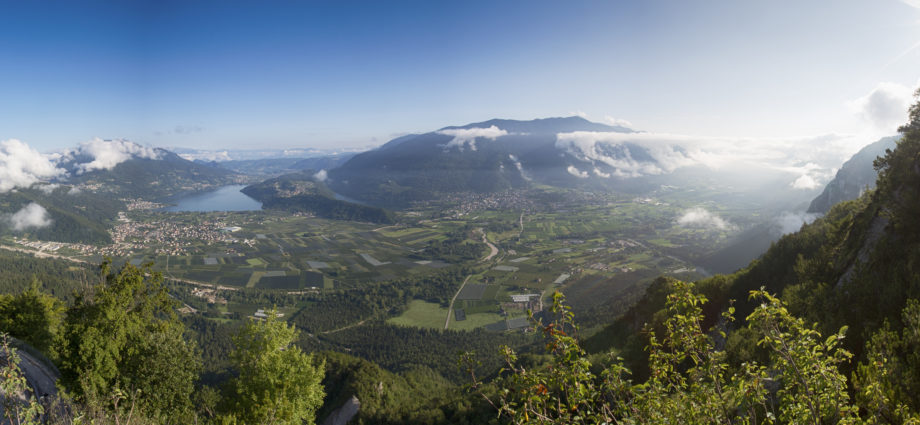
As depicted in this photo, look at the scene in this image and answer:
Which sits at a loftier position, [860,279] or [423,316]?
[860,279]

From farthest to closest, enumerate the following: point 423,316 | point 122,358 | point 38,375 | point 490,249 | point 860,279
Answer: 1. point 490,249
2. point 423,316
3. point 122,358
4. point 38,375
5. point 860,279

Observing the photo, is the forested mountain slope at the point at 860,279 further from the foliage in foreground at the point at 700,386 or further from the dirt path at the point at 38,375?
the dirt path at the point at 38,375

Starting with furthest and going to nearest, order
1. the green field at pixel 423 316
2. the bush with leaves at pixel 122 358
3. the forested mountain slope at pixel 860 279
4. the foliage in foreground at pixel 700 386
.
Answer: the green field at pixel 423 316, the bush with leaves at pixel 122 358, the forested mountain slope at pixel 860 279, the foliage in foreground at pixel 700 386

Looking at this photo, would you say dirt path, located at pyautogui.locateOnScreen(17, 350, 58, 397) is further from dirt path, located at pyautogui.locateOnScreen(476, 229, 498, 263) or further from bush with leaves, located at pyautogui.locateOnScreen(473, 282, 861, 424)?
dirt path, located at pyautogui.locateOnScreen(476, 229, 498, 263)

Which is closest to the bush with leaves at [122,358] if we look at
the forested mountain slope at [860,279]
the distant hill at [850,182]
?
the forested mountain slope at [860,279]

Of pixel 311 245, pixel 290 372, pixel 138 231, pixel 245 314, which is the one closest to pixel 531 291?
pixel 245 314

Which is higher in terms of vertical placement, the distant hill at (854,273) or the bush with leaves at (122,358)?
the distant hill at (854,273)

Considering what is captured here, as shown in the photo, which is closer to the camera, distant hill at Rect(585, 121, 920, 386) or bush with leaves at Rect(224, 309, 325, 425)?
distant hill at Rect(585, 121, 920, 386)

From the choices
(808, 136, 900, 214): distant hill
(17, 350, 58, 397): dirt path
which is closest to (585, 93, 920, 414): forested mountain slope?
(17, 350, 58, 397): dirt path

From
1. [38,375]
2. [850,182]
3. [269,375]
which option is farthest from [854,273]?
[850,182]

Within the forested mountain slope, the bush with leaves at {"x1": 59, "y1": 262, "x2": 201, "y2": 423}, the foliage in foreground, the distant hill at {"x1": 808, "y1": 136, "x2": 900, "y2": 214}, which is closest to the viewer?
the foliage in foreground

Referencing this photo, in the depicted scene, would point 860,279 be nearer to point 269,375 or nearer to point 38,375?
point 269,375

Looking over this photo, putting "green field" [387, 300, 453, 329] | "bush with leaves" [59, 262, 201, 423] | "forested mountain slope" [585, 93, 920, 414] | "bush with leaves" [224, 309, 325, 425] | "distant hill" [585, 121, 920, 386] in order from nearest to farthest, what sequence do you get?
"forested mountain slope" [585, 93, 920, 414] < "distant hill" [585, 121, 920, 386] < "bush with leaves" [224, 309, 325, 425] < "bush with leaves" [59, 262, 201, 423] < "green field" [387, 300, 453, 329]
